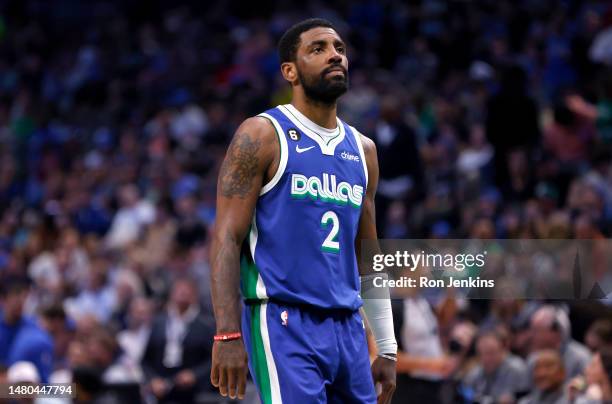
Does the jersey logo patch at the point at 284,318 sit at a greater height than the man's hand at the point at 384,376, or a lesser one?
greater

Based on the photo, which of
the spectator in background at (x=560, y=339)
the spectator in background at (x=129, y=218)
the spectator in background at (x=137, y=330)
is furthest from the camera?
the spectator in background at (x=129, y=218)

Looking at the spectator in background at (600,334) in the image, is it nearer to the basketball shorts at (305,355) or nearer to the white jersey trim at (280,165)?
the basketball shorts at (305,355)

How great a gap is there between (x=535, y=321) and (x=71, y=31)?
49.5 feet

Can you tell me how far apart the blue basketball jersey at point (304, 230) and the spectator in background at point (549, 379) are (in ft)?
8.71

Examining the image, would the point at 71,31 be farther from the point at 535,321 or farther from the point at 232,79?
the point at 535,321

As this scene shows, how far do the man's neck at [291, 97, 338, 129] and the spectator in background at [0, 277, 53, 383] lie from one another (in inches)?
180

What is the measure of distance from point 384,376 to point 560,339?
2692 millimetres

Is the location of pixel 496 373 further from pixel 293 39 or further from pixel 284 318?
pixel 293 39

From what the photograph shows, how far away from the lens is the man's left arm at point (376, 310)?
5570mm

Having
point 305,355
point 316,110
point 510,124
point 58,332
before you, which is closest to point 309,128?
point 316,110

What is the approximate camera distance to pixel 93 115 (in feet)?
61.2

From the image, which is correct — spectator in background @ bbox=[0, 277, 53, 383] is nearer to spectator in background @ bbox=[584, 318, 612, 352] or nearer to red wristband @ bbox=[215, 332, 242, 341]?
spectator in background @ bbox=[584, 318, 612, 352]

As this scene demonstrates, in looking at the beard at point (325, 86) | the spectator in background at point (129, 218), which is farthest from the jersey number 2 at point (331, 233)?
the spectator in background at point (129, 218)

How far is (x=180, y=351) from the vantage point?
31.8ft
